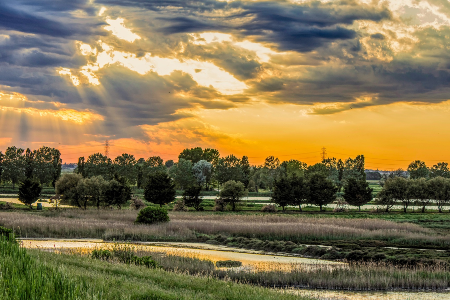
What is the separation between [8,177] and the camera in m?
120

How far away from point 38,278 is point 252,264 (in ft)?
55.2

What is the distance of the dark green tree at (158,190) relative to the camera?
196 feet

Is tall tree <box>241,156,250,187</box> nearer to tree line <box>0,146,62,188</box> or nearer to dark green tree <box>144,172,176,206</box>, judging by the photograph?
Result: tree line <box>0,146,62,188</box>

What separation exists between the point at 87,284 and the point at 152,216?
101 ft

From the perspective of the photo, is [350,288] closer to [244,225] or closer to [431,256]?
[431,256]

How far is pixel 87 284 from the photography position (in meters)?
8.88

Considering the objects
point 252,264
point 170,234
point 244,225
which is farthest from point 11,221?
point 252,264

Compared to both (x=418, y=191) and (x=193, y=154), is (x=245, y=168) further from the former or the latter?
(x=418, y=191)

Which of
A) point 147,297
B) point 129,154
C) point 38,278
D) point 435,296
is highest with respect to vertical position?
point 129,154

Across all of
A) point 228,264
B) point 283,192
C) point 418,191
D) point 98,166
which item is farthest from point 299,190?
point 98,166

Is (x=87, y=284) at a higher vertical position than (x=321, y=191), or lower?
lower

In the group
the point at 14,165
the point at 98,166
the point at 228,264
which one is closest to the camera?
the point at 228,264

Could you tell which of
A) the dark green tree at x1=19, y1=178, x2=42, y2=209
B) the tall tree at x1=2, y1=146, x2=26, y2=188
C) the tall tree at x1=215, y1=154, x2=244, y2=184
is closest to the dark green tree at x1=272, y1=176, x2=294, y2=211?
the dark green tree at x1=19, y1=178, x2=42, y2=209

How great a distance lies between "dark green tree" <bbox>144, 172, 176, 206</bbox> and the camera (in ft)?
196
